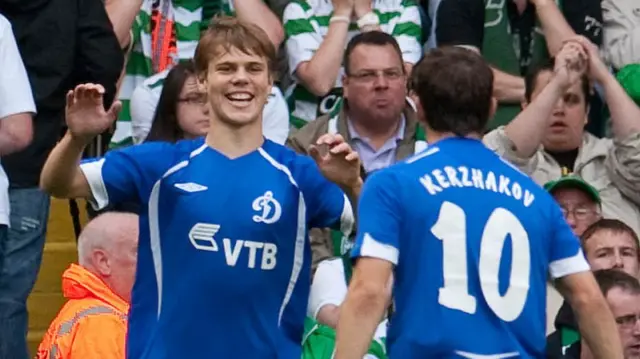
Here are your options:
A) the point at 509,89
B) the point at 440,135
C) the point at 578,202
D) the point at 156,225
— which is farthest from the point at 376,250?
the point at 509,89

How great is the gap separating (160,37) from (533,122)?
8.07ft

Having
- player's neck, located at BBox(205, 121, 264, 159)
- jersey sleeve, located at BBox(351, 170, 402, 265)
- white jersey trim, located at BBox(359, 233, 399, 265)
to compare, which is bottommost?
white jersey trim, located at BBox(359, 233, 399, 265)

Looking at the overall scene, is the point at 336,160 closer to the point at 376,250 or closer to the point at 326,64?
the point at 376,250

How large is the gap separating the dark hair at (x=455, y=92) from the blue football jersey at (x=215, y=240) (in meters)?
0.64

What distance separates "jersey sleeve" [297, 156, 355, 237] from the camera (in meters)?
6.86

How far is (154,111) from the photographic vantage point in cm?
999

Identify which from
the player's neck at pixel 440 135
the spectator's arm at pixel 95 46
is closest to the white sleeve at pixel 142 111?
the spectator's arm at pixel 95 46

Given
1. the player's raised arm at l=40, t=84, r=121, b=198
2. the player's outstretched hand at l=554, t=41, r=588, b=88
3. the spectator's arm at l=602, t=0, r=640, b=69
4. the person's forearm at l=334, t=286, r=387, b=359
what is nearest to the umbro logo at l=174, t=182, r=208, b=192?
the player's raised arm at l=40, t=84, r=121, b=198

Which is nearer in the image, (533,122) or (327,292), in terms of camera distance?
(327,292)

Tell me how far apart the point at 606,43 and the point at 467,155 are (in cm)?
500

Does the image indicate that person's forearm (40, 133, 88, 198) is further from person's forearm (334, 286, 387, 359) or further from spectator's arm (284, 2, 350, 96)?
spectator's arm (284, 2, 350, 96)

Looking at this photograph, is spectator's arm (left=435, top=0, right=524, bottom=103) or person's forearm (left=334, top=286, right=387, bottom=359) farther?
spectator's arm (left=435, top=0, right=524, bottom=103)

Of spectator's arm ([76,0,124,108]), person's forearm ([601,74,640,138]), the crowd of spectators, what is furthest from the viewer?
person's forearm ([601,74,640,138])

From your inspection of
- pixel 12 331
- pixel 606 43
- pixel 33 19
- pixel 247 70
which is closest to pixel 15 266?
pixel 12 331
